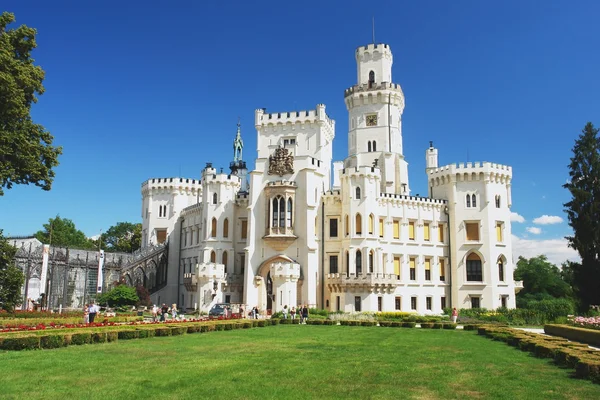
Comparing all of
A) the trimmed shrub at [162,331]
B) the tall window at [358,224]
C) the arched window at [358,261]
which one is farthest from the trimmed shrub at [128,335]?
the tall window at [358,224]

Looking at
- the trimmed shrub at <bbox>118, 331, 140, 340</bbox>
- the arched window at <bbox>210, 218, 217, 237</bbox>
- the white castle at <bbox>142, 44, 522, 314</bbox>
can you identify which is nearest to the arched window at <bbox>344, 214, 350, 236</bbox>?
the white castle at <bbox>142, 44, 522, 314</bbox>

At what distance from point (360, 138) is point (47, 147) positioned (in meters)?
37.8

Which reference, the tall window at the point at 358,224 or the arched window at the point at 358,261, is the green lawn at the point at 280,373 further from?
the tall window at the point at 358,224

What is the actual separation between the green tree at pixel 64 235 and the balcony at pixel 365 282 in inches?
2087

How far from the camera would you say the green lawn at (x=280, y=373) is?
41.5 ft

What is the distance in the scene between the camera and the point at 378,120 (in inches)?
2461

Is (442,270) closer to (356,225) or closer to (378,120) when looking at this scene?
(356,225)

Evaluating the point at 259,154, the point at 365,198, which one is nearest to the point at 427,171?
the point at 365,198

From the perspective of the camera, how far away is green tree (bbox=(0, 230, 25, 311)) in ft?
115

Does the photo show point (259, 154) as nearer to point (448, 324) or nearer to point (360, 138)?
point (360, 138)

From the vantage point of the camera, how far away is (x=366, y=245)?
52.4 m

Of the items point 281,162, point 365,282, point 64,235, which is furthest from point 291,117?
point 64,235

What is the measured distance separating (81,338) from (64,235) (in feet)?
248

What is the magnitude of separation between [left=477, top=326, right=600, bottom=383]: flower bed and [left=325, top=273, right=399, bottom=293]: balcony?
2453cm
